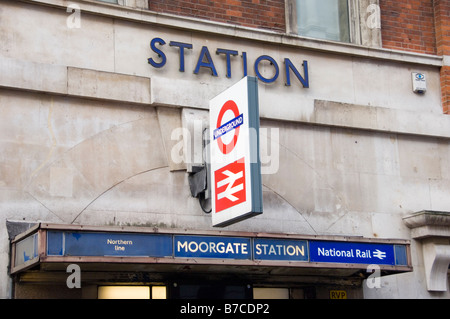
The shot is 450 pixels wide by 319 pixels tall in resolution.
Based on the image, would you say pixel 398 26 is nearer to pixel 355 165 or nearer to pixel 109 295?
pixel 355 165

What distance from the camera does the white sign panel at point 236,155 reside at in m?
11.3

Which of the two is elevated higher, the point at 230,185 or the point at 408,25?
the point at 408,25

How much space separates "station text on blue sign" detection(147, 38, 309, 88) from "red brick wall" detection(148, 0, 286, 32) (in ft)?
1.81

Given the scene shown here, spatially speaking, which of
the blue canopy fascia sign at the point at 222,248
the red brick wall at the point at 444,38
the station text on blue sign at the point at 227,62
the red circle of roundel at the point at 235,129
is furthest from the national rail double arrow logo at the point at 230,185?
the red brick wall at the point at 444,38

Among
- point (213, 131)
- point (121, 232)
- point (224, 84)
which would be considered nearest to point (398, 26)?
point (224, 84)

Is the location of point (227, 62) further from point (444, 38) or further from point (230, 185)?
point (444, 38)

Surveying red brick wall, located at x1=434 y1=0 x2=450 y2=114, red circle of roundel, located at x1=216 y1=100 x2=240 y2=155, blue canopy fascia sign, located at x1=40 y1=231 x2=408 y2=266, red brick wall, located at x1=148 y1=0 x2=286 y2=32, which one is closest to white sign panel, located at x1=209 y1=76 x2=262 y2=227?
red circle of roundel, located at x1=216 y1=100 x2=240 y2=155

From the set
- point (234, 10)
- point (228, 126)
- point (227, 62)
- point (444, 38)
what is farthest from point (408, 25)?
point (228, 126)

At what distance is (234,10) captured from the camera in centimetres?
1420

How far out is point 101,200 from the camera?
1236 centimetres

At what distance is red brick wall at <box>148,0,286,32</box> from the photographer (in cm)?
1366

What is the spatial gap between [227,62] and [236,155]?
261cm

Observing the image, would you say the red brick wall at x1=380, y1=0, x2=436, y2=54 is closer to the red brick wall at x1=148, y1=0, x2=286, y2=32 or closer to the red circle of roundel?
the red brick wall at x1=148, y1=0, x2=286, y2=32

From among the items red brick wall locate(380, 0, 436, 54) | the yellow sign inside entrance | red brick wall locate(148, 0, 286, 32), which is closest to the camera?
red brick wall locate(148, 0, 286, 32)
